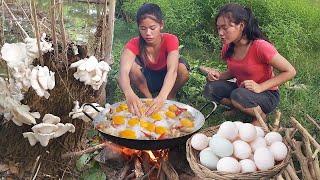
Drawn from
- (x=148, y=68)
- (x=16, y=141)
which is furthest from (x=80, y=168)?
(x=148, y=68)

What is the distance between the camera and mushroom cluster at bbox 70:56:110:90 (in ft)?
10.0

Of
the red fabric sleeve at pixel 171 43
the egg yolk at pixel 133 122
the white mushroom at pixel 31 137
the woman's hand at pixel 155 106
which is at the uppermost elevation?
the red fabric sleeve at pixel 171 43

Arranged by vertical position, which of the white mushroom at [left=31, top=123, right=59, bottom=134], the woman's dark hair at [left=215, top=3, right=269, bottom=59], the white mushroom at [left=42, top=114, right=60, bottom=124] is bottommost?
the white mushroom at [left=31, top=123, right=59, bottom=134]

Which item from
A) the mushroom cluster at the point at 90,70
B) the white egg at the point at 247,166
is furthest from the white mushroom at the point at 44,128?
the white egg at the point at 247,166

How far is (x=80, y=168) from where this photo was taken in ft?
11.1

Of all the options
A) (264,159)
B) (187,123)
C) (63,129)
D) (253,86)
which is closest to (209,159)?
(264,159)

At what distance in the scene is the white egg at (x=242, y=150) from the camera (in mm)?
2576

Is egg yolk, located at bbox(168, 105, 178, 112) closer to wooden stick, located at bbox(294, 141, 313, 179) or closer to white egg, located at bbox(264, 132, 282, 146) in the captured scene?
white egg, located at bbox(264, 132, 282, 146)

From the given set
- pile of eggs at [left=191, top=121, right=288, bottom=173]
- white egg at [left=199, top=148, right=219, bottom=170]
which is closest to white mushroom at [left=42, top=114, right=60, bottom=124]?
pile of eggs at [left=191, top=121, right=288, bottom=173]

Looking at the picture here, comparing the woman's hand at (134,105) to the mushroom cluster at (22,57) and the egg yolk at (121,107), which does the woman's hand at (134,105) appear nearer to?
the egg yolk at (121,107)

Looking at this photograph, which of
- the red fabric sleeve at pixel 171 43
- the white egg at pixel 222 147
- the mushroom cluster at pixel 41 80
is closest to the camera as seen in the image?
the white egg at pixel 222 147

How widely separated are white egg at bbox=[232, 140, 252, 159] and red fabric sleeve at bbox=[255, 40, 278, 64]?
1.23m

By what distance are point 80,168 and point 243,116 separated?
1.68 meters

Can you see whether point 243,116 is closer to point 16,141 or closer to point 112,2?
point 112,2
